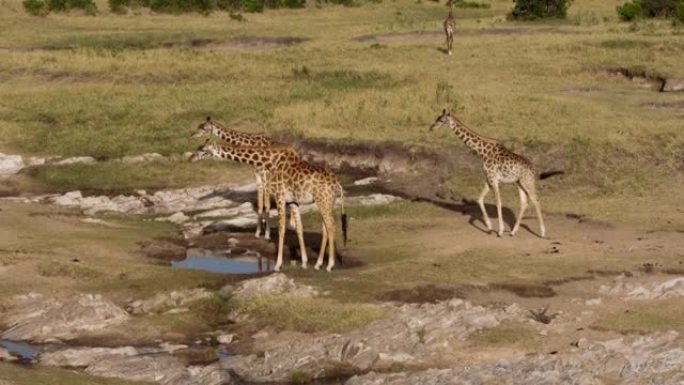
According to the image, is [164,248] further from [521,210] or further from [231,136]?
[521,210]

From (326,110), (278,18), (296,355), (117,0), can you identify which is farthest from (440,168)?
(117,0)

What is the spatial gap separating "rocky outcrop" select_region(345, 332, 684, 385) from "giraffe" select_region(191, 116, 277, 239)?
1026cm

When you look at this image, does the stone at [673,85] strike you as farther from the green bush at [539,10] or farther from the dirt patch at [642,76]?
the green bush at [539,10]

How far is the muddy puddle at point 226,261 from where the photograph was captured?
86.6ft

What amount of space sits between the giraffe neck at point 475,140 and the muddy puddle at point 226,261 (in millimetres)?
5127

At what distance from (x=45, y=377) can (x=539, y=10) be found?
45.2m

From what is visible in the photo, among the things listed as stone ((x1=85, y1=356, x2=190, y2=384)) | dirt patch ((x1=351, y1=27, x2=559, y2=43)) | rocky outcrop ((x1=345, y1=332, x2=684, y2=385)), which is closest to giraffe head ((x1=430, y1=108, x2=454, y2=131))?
rocky outcrop ((x1=345, y1=332, x2=684, y2=385))

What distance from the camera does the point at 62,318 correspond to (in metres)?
21.8

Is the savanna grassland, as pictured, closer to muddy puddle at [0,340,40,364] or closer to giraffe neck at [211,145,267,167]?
muddy puddle at [0,340,40,364]

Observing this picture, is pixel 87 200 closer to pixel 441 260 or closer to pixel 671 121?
pixel 441 260

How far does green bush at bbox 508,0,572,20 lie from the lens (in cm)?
5994

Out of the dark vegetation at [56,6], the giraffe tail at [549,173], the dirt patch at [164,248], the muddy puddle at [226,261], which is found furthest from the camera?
the dark vegetation at [56,6]

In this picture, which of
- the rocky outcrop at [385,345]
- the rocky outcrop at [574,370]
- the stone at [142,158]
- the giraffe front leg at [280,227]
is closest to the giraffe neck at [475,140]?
the giraffe front leg at [280,227]

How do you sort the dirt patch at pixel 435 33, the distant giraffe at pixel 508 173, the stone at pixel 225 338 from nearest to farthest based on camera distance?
the stone at pixel 225 338 → the distant giraffe at pixel 508 173 → the dirt patch at pixel 435 33
